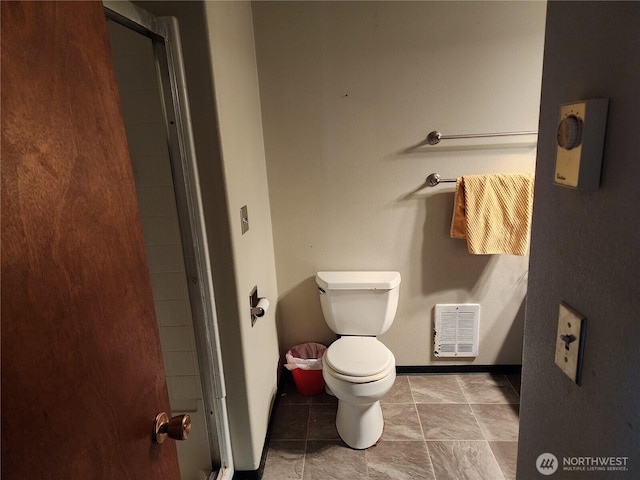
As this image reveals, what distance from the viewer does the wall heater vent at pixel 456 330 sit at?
7.31 feet

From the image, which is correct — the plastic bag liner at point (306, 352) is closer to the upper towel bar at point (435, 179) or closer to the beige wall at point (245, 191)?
the beige wall at point (245, 191)

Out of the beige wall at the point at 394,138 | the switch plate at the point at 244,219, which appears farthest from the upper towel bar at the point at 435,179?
the switch plate at the point at 244,219

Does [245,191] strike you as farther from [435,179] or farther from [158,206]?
[435,179]

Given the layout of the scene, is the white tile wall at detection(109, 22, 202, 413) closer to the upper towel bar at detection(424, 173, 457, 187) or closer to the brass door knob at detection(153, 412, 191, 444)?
the brass door knob at detection(153, 412, 191, 444)

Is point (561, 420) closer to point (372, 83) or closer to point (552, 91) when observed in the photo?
point (552, 91)

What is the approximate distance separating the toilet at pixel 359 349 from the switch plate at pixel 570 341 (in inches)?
44.5

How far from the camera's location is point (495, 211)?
1.98 metres

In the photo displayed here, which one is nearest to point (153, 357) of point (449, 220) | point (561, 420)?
point (561, 420)

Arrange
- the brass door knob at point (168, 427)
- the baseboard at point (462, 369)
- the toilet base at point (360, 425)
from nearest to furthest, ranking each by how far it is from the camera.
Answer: the brass door knob at point (168, 427) → the toilet base at point (360, 425) → the baseboard at point (462, 369)

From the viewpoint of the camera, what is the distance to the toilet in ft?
5.58

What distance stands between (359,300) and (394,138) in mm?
903

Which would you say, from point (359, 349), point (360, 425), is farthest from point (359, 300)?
point (360, 425)

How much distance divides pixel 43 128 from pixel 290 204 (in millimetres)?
1679

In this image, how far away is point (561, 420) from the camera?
669mm
